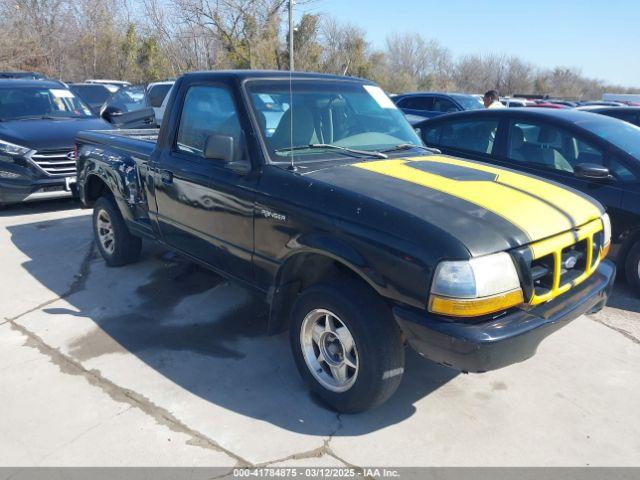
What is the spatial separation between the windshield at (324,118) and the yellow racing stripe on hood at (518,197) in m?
0.37

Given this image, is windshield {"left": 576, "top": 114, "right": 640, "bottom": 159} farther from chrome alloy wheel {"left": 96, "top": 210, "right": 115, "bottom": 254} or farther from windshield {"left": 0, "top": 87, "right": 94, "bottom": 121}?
windshield {"left": 0, "top": 87, "right": 94, "bottom": 121}

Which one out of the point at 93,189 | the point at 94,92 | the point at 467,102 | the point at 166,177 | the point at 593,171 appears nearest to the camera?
the point at 166,177

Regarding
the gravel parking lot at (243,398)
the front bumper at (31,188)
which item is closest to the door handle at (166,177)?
the gravel parking lot at (243,398)

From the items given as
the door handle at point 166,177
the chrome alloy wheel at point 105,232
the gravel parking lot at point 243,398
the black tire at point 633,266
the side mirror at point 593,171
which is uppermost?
the door handle at point 166,177

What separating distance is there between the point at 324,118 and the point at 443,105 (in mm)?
10899

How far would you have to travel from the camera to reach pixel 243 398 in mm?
3303

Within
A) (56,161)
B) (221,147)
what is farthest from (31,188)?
(221,147)

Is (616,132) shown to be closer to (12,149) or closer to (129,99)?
(12,149)

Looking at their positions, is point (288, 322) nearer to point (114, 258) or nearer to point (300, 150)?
point (300, 150)

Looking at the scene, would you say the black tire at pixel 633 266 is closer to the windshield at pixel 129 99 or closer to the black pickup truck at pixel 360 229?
the black pickup truck at pixel 360 229

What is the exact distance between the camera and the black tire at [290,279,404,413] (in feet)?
9.16

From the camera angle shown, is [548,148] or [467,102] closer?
[548,148]

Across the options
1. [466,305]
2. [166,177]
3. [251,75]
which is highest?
[251,75]

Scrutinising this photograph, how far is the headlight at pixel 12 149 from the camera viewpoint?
7500mm
